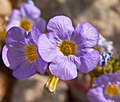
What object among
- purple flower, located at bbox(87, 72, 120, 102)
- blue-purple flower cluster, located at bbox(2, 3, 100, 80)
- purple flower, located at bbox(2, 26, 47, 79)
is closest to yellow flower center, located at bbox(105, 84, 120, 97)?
purple flower, located at bbox(87, 72, 120, 102)

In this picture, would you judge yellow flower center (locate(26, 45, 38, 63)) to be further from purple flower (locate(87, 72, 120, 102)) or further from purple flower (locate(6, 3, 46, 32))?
purple flower (locate(6, 3, 46, 32))

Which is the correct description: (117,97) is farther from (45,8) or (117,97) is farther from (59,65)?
(45,8)

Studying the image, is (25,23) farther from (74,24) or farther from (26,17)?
(74,24)

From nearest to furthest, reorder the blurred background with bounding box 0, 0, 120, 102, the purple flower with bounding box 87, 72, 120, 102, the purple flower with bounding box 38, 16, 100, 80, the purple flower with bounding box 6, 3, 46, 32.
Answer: the purple flower with bounding box 38, 16, 100, 80
the purple flower with bounding box 87, 72, 120, 102
the purple flower with bounding box 6, 3, 46, 32
the blurred background with bounding box 0, 0, 120, 102

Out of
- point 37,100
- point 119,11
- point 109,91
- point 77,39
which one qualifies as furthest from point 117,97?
point 119,11

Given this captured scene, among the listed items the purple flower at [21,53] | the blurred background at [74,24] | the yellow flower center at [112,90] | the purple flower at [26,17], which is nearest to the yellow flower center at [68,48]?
the purple flower at [21,53]

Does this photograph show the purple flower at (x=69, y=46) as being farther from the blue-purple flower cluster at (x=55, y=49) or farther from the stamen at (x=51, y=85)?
the stamen at (x=51, y=85)
